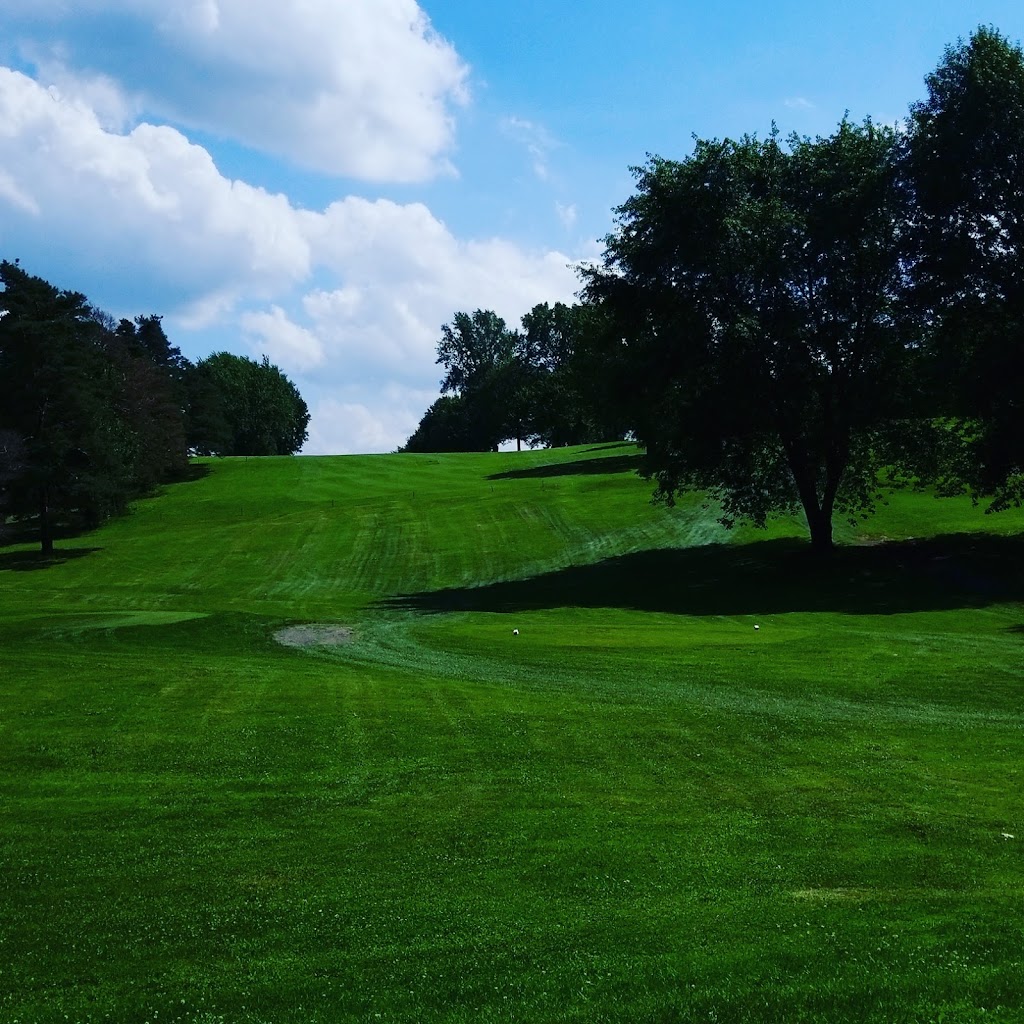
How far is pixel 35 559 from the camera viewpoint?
207ft

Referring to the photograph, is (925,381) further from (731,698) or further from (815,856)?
(815,856)

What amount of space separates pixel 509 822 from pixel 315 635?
18312 mm

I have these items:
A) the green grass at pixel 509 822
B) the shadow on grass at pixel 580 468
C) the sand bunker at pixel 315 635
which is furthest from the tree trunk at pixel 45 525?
the sand bunker at pixel 315 635

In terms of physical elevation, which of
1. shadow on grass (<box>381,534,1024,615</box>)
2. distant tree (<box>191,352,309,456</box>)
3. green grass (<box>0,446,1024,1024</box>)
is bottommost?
green grass (<box>0,446,1024,1024</box>)

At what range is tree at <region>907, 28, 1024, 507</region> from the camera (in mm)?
40375

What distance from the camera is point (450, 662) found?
2509 cm

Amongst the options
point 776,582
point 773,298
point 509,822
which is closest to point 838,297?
point 773,298

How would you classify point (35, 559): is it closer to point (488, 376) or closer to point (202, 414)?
point (202, 414)

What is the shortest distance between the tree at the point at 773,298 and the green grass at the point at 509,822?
14621 millimetres

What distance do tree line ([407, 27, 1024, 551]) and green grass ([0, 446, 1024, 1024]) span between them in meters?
14.3

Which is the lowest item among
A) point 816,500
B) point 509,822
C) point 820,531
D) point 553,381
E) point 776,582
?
point 509,822

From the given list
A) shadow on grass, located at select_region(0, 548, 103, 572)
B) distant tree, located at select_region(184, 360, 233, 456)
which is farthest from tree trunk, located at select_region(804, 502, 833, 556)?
distant tree, located at select_region(184, 360, 233, 456)

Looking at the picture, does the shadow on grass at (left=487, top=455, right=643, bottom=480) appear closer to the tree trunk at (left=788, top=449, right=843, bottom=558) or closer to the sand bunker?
the tree trunk at (left=788, top=449, right=843, bottom=558)

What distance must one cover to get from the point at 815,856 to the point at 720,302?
122 ft
